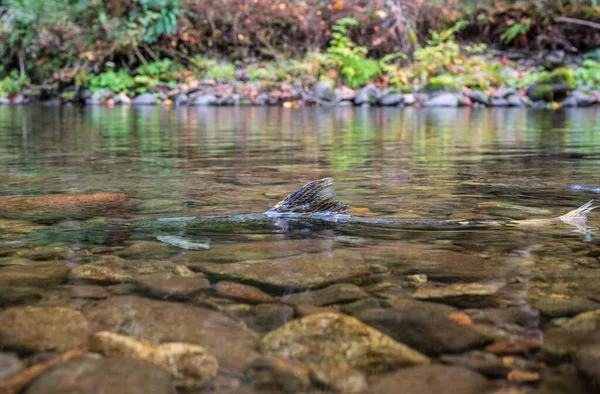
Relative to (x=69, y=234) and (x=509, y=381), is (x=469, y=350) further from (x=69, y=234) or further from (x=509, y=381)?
(x=69, y=234)

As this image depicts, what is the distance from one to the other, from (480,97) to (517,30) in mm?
4874

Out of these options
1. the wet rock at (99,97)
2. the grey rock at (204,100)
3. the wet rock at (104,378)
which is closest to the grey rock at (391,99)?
the grey rock at (204,100)

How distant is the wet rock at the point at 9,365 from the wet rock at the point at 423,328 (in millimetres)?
670

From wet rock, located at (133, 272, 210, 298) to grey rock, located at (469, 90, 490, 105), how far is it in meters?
14.7

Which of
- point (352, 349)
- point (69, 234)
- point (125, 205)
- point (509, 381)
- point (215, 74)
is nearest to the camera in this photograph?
point (509, 381)

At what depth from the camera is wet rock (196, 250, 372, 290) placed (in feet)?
4.86

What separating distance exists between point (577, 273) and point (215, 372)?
1054 millimetres

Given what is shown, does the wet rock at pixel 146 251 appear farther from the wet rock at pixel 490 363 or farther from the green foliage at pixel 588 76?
the green foliage at pixel 588 76

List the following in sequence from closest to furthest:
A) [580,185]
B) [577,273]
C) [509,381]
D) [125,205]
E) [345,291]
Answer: [509,381]
[345,291]
[577,273]
[125,205]
[580,185]

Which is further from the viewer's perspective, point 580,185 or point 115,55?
point 115,55

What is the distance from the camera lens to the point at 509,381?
38.4 inches

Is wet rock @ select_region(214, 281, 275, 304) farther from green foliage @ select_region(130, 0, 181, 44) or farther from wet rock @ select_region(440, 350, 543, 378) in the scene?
green foliage @ select_region(130, 0, 181, 44)

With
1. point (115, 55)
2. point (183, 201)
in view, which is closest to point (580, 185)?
point (183, 201)

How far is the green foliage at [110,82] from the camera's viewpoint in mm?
17641
